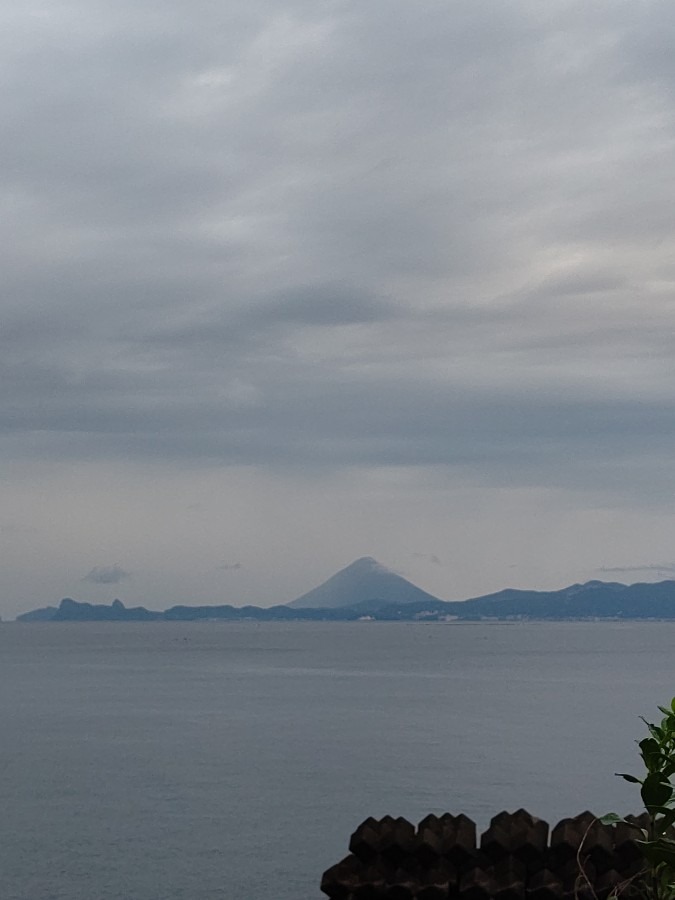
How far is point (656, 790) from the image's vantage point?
279 inches

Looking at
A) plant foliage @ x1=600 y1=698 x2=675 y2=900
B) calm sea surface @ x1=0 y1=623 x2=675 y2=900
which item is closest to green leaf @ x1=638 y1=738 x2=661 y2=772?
plant foliage @ x1=600 y1=698 x2=675 y2=900

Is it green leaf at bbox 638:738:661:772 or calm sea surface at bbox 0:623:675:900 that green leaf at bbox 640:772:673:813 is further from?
calm sea surface at bbox 0:623:675:900

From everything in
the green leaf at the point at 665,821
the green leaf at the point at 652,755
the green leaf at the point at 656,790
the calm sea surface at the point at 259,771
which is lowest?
the calm sea surface at the point at 259,771

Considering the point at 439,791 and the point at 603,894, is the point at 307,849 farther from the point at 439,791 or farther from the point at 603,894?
the point at 603,894

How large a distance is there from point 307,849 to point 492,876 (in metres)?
28.1

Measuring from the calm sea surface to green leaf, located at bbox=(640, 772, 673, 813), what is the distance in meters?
29.7

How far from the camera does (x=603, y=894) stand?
15492mm

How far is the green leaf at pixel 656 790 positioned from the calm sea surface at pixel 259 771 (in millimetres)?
29746

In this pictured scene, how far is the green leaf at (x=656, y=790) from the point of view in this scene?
7.05m

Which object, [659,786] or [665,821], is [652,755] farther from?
[665,821]

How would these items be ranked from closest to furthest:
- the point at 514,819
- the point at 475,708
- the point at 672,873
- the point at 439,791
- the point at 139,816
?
the point at 672,873, the point at 514,819, the point at 139,816, the point at 439,791, the point at 475,708

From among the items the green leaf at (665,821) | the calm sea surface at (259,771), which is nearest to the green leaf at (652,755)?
the green leaf at (665,821)

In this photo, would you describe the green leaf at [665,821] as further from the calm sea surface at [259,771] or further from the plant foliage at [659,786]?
the calm sea surface at [259,771]

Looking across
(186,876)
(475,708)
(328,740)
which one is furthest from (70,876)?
(475,708)
